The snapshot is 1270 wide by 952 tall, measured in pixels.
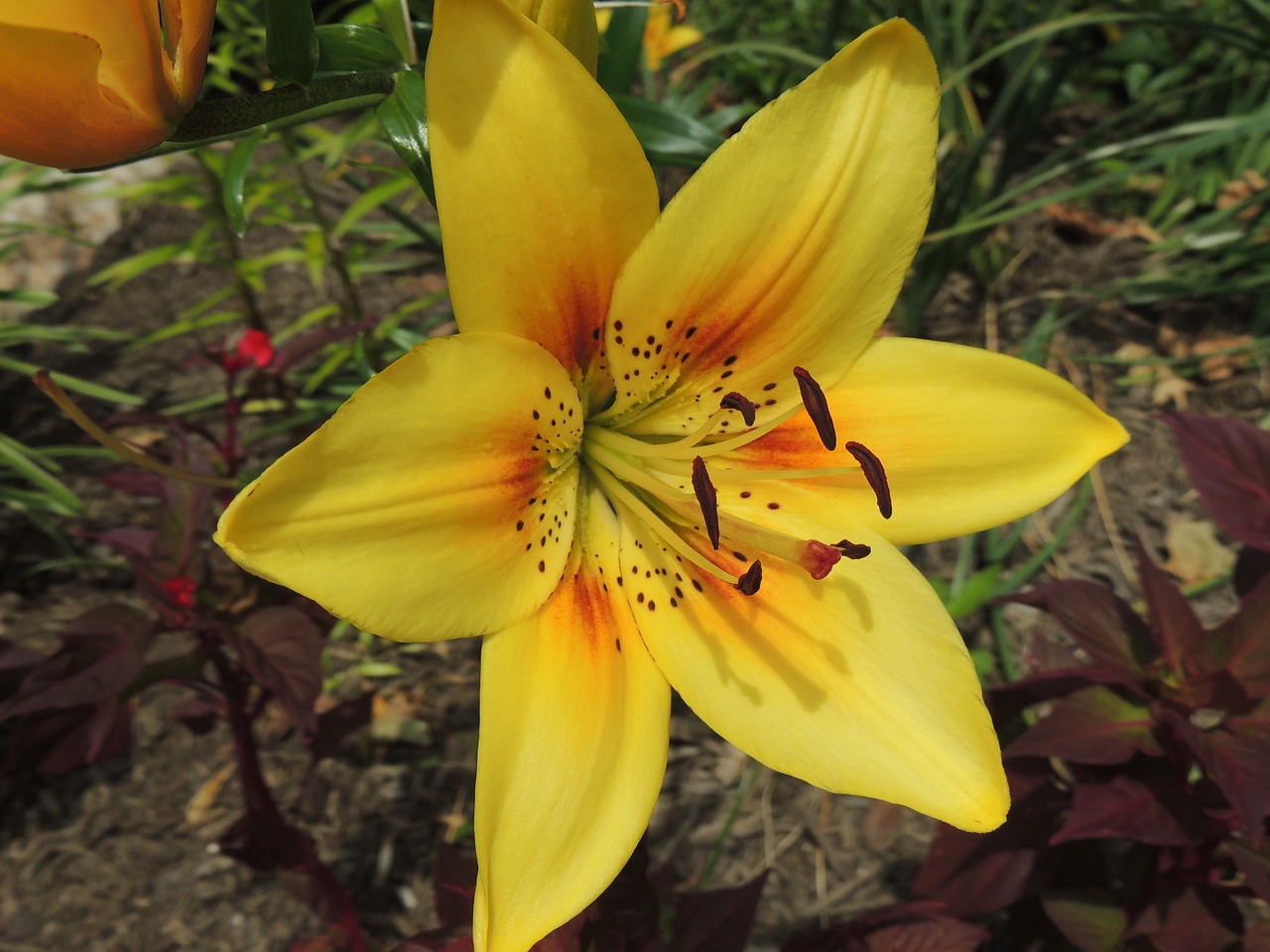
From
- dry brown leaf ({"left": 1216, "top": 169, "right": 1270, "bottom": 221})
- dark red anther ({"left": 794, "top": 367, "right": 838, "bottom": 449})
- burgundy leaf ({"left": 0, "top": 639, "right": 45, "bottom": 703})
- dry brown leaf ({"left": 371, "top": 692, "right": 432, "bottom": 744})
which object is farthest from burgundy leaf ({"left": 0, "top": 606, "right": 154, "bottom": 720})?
dry brown leaf ({"left": 1216, "top": 169, "right": 1270, "bottom": 221})

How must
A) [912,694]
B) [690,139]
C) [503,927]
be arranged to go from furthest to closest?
[690,139]
[912,694]
[503,927]

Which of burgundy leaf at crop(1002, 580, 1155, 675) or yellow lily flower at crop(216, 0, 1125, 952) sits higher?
yellow lily flower at crop(216, 0, 1125, 952)

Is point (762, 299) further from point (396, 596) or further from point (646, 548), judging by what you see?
point (396, 596)

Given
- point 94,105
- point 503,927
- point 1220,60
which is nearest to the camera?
point 94,105

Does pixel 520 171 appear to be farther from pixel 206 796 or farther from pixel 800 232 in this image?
pixel 206 796

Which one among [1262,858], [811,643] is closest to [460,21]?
[811,643]

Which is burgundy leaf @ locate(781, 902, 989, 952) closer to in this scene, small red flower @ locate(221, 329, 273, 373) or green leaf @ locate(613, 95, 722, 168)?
green leaf @ locate(613, 95, 722, 168)
